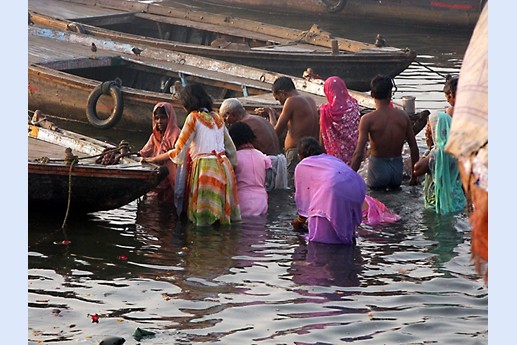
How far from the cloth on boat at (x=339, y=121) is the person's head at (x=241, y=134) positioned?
135cm

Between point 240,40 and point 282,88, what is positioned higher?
point 240,40

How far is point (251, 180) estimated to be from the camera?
9203mm

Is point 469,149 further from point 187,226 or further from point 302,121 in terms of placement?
point 302,121

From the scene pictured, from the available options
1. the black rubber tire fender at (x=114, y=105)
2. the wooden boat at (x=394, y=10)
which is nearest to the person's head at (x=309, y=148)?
the black rubber tire fender at (x=114, y=105)

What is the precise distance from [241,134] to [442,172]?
5.84 ft

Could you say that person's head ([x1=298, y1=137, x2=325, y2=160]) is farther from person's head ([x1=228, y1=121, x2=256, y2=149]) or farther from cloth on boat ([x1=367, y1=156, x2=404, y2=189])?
cloth on boat ([x1=367, y1=156, x2=404, y2=189])

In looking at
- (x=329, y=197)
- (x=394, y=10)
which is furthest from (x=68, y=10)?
(x=329, y=197)

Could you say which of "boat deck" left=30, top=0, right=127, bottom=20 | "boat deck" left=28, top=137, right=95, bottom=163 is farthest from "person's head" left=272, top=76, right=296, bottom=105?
"boat deck" left=30, top=0, right=127, bottom=20

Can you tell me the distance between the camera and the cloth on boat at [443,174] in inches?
353

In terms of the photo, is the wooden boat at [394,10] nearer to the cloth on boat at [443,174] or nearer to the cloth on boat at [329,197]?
the cloth on boat at [443,174]

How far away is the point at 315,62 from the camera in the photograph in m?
14.8

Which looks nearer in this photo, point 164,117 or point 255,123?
point 164,117

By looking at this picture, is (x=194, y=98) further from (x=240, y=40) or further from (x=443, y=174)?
(x=240, y=40)

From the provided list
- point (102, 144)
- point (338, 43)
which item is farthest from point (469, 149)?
point (338, 43)
